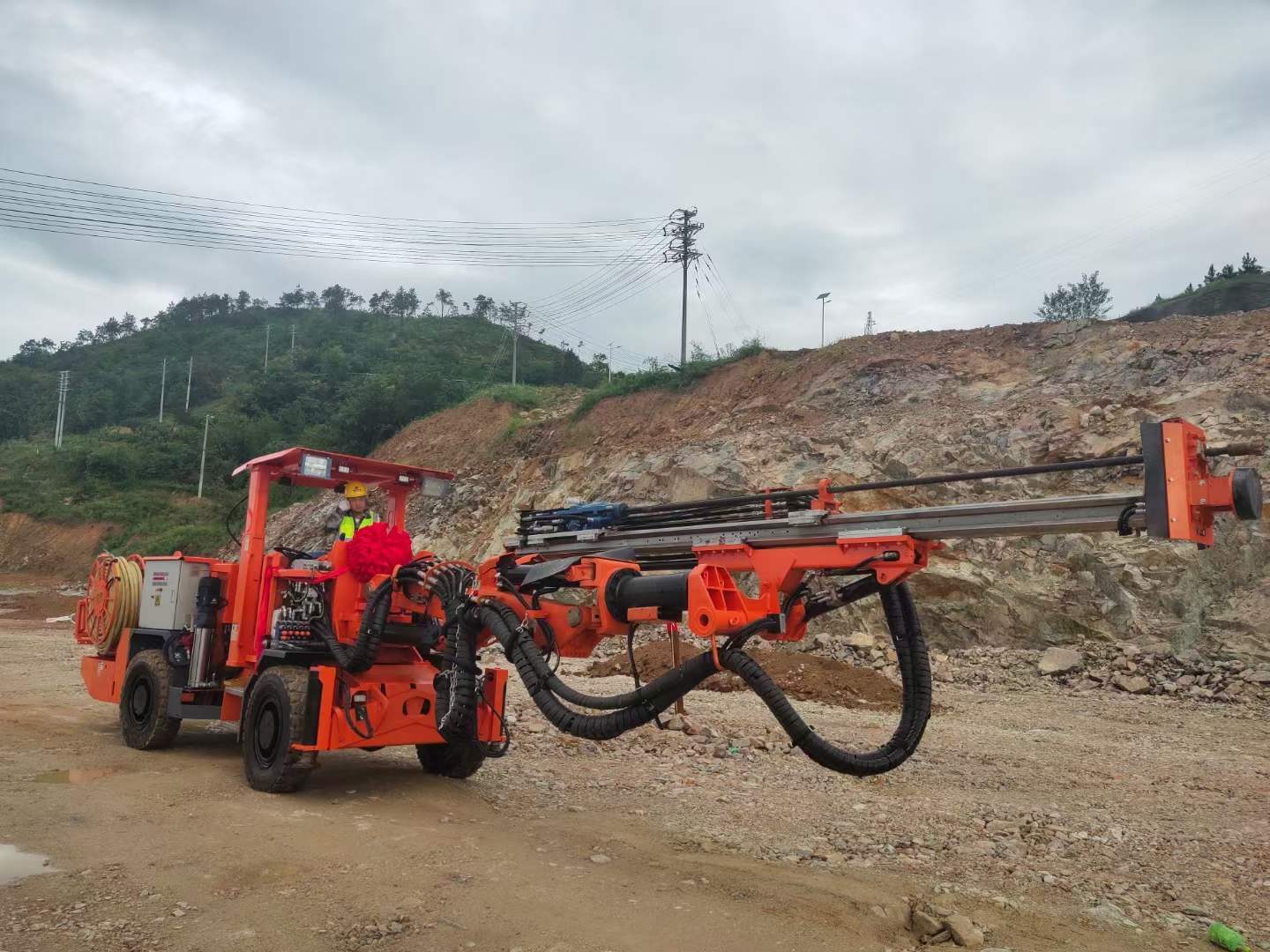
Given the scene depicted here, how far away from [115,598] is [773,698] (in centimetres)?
723

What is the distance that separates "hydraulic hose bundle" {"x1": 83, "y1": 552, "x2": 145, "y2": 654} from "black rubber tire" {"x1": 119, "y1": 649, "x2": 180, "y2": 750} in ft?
1.44

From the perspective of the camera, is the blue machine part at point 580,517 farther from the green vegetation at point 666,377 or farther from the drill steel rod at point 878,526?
the green vegetation at point 666,377

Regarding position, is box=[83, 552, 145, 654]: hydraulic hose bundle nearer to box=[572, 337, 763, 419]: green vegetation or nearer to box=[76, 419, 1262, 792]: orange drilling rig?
box=[76, 419, 1262, 792]: orange drilling rig

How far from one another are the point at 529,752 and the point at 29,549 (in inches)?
1485

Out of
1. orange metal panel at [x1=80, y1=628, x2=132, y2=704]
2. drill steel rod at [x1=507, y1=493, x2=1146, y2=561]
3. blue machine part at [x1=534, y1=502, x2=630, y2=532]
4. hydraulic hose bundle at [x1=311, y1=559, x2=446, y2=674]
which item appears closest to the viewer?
drill steel rod at [x1=507, y1=493, x2=1146, y2=561]

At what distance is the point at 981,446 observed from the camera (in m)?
17.1

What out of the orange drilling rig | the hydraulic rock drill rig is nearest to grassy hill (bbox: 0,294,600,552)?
the orange drilling rig

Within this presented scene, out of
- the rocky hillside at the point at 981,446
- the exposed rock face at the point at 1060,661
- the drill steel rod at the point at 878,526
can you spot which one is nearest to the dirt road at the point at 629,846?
the drill steel rod at the point at 878,526

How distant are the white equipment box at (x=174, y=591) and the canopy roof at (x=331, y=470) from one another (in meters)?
1.08

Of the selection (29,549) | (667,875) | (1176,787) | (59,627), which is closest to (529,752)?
(667,875)

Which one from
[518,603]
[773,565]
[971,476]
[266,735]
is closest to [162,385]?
[266,735]

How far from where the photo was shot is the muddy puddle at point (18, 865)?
4.87 metres

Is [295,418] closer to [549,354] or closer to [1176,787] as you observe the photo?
[549,354]

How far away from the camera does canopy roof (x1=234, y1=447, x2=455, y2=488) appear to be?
7535mm
